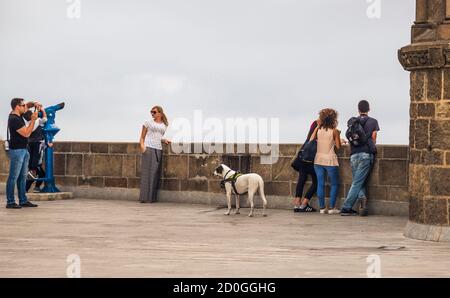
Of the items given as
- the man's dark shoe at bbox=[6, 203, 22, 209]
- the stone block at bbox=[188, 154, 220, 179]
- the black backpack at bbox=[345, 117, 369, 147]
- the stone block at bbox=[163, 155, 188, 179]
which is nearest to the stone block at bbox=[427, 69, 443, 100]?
the black backpack at bbox=[345, 117, 369, 147]

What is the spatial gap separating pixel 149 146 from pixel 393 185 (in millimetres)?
4835

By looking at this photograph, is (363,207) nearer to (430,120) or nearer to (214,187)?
(214,187)

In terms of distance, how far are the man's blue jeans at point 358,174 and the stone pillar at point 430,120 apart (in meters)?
3.72

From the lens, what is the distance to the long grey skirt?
1973 centimetres

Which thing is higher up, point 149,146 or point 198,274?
point 149,146

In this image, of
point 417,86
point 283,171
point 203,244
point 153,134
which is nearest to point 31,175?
point 153,134

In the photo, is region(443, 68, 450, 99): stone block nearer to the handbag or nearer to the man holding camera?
the handbag

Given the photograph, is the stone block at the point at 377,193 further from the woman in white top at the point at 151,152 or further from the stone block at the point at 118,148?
the stone block at the point at 118,148

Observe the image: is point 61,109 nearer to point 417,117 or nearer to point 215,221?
point 215,221

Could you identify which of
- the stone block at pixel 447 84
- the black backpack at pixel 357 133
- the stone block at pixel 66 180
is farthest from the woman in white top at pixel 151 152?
the stone block at pixel 447 84

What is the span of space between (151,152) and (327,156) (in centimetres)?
379

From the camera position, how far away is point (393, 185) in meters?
17.4

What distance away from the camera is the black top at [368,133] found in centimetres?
1716
